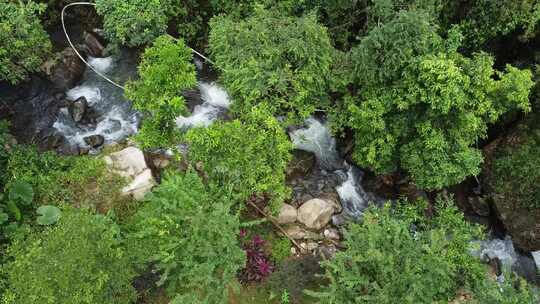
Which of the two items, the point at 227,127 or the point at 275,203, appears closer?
the point at 227,127

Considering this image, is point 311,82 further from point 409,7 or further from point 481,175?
point 481,175

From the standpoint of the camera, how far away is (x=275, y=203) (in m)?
10.4

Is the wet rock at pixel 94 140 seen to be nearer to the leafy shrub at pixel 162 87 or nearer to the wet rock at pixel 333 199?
the leafy shrub at pixel 162 87

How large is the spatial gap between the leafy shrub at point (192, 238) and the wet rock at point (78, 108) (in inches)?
221

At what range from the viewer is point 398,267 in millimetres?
9023

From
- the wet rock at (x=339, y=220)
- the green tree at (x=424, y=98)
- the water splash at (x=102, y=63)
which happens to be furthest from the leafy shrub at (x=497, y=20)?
the water splash at (x=102, y=63)

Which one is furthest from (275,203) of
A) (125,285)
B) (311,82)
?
(125,285)

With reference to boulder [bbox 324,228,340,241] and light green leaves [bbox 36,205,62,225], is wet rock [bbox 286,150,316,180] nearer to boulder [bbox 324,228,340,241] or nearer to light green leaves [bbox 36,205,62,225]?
boulder [bbox 324,228,340,241]

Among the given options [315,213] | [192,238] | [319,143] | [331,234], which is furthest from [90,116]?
[331,234]

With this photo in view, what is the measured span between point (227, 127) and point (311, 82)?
2.37 metres

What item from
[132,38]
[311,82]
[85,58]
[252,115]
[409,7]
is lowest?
[85,58]

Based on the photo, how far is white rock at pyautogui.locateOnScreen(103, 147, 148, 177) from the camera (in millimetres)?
11570

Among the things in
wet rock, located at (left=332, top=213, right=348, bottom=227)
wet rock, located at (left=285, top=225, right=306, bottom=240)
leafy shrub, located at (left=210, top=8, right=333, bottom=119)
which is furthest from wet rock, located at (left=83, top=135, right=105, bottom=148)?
wet rock, located at (left=332, top=213, right=348, bottom=227)

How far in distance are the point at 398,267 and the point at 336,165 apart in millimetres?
5028
